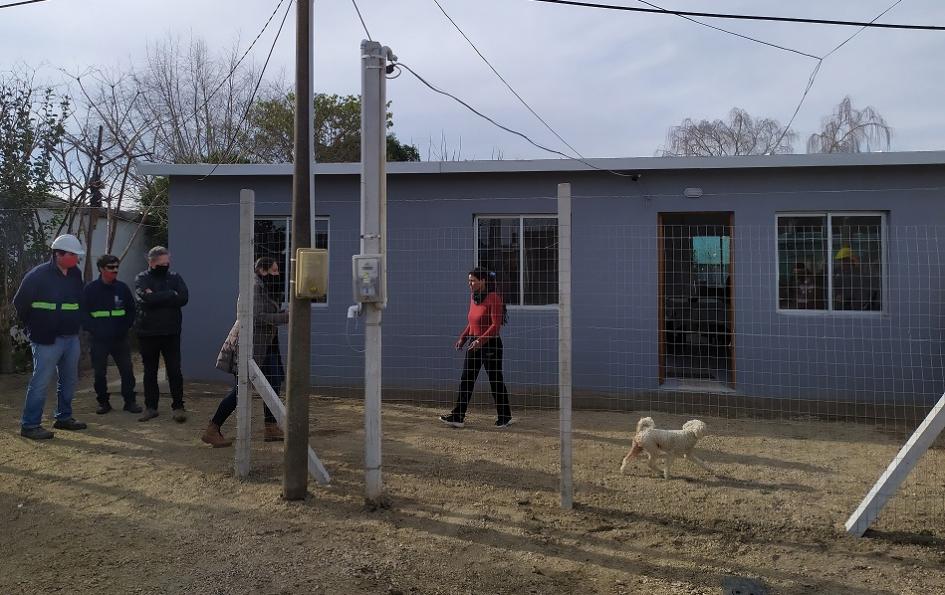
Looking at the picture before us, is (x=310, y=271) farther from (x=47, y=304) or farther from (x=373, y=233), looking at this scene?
(x=47, y=304)

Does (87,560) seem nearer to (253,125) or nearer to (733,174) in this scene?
(733,174)

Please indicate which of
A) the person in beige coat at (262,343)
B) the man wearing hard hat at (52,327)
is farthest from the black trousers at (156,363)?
the person in beige coat at (262,343)

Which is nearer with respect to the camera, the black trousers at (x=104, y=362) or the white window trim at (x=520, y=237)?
the black trousers at (x=104, y=362)

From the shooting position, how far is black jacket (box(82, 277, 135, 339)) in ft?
24.5

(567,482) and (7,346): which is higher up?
(7,346)

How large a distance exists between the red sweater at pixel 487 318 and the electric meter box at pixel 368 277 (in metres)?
2.51

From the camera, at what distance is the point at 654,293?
27.1 ft

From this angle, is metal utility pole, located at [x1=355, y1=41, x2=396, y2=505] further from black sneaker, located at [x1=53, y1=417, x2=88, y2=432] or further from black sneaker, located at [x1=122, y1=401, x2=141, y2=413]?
black sneaker, located at [x1=122, y1=401, x2=141, y2=413]

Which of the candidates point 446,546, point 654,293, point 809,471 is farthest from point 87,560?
point 654,293

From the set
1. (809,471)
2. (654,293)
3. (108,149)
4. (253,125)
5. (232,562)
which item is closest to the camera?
(232,562)

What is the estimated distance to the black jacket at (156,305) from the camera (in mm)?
7109

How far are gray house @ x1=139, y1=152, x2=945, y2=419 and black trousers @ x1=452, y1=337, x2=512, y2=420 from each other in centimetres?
113

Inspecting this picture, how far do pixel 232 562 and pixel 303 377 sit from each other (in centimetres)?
A: 135

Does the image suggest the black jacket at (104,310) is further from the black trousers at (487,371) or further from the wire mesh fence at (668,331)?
the black trousers at (487,371)
